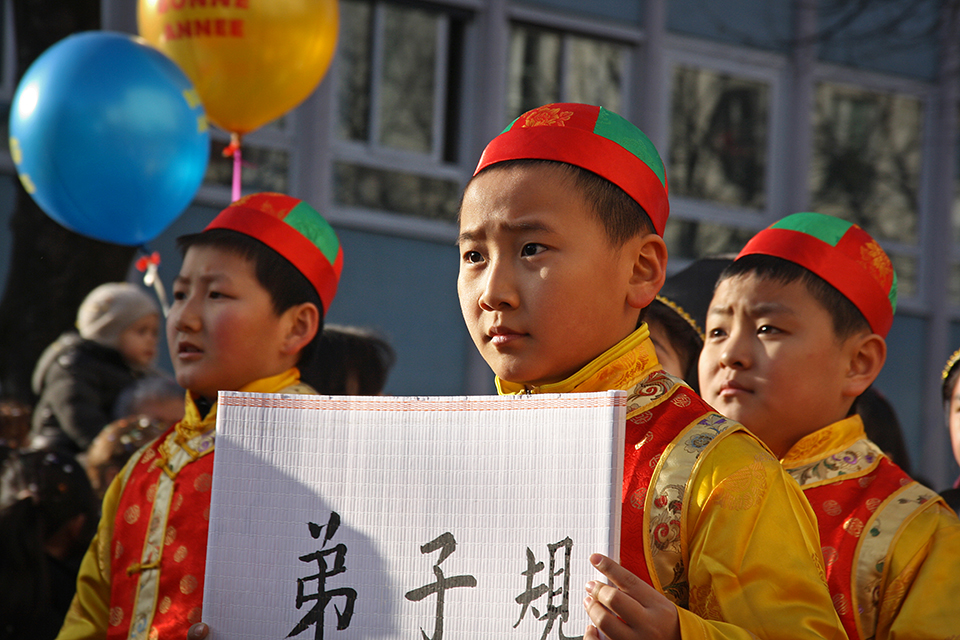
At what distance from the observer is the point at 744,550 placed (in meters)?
1.28

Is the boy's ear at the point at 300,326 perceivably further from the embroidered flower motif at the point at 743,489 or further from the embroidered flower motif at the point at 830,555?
the embroidered flower motif at the point at 743,489

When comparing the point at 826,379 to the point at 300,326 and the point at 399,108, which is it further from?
the point at 399,108

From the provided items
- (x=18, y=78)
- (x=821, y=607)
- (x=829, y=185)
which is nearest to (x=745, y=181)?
(x=829, y=185)

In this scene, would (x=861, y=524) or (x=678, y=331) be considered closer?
(x=861, y=524)

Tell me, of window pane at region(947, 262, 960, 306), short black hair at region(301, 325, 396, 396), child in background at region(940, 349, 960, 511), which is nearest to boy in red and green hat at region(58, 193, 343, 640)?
short black hair at region(301, 325, 396, 396)

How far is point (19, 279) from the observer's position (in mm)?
5535

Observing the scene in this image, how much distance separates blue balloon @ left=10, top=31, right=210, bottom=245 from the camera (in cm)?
375

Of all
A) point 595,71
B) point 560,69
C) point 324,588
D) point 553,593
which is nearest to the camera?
point 553,593

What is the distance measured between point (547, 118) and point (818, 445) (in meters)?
0.95

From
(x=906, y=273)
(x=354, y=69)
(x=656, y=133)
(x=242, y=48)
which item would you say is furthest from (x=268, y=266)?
(x=906, y=273)

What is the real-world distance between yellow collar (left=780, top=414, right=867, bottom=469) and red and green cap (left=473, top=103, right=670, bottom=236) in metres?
0.74

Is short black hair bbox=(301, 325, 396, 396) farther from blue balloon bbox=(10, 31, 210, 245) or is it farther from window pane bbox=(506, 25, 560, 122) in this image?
window pane bbox=(506, 25, 560, 122)

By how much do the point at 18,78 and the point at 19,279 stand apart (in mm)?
1070

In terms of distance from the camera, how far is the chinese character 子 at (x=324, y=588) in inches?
52.1
